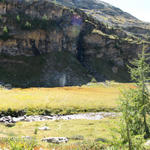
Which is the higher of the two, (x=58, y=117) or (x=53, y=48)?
(x=53, y=48)

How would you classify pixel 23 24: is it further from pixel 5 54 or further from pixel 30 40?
pixel 5 54

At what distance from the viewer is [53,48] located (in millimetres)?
97750

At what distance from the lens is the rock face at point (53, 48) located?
273 ft

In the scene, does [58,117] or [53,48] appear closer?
[58,117]

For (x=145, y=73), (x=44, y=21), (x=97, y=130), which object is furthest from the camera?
(x=44, y=21)

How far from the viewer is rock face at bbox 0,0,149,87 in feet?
273

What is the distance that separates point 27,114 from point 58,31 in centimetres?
7060

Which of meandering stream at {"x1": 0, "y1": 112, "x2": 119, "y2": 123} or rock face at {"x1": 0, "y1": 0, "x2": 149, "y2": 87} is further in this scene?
rock face at {"x1": 0, "y1": 0, "x2": 149, "y2": 87}

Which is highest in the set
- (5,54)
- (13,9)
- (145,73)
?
(13,9)

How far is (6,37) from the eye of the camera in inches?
3339

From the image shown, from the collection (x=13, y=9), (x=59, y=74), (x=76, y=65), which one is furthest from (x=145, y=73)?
(x=13, y=9)

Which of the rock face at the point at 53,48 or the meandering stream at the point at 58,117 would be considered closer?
the meandering stream at the point at 58,117

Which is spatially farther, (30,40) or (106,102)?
(30,40)

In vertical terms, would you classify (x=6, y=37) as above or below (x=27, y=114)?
above
